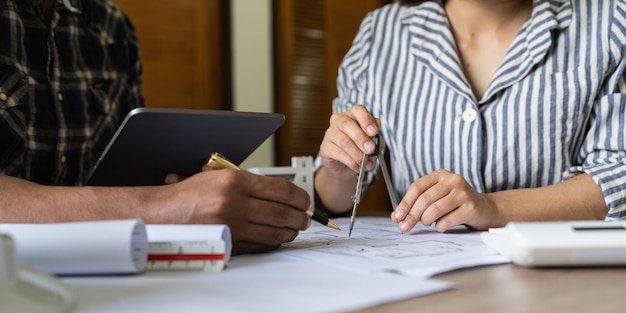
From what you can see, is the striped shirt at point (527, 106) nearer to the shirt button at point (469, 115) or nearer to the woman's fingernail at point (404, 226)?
the shirt button at point (469, 115)

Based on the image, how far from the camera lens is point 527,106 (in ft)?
3.84

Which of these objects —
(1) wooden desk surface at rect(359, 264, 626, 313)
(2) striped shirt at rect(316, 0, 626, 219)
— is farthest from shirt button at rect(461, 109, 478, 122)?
(1) wooden desk surface at rect(359, 264, 626, 313)

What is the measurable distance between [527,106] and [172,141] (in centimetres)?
67

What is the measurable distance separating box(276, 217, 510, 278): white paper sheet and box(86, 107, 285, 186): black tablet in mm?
180

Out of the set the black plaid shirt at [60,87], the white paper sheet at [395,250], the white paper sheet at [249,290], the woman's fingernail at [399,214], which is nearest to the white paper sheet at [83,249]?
the white paper sheet at [249,290]

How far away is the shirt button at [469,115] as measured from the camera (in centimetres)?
119

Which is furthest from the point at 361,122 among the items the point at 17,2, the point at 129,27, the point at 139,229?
→ the point at 129,27

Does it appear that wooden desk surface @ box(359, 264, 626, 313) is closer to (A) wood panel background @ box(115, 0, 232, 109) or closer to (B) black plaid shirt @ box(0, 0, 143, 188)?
(B) black plaid shirt @ box(0, 0, 143, 188)

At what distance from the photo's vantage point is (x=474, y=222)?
890 mm

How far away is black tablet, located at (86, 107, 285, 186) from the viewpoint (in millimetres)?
831

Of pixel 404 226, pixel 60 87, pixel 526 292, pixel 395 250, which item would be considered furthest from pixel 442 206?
pixel 60 87

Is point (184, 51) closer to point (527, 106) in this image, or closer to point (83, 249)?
point (527, 106)

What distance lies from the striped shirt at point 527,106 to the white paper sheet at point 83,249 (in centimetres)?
76

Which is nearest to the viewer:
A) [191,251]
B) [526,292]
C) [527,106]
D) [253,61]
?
[526,292]
